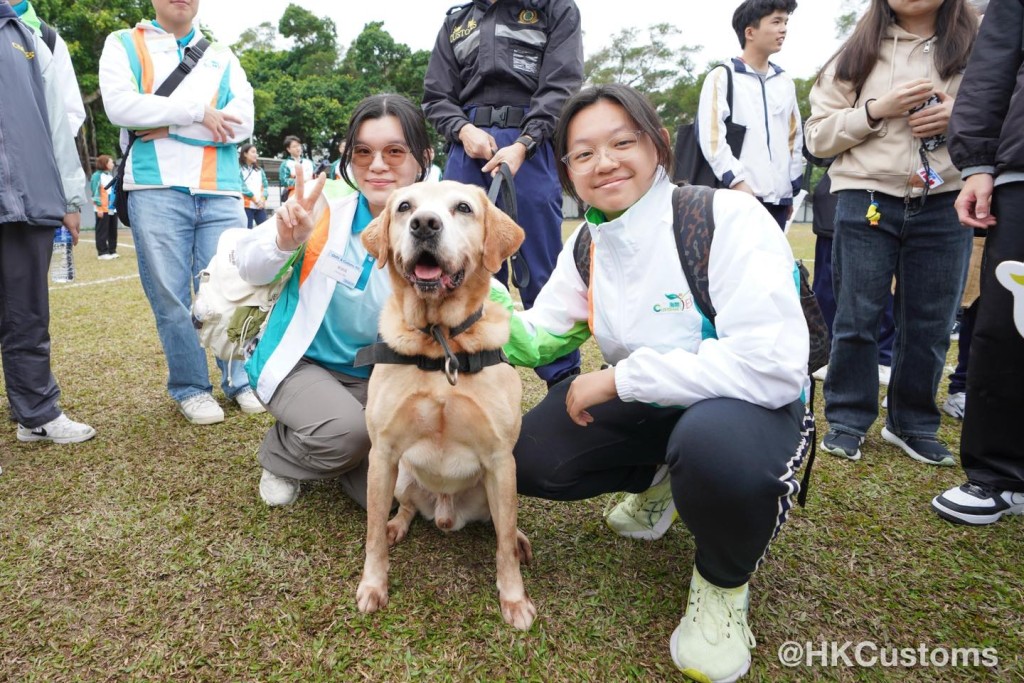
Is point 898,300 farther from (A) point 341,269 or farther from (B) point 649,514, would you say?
(A) point 341,269

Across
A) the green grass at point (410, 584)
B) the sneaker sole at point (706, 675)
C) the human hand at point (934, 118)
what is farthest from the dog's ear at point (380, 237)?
the human hand at point (934, 118)

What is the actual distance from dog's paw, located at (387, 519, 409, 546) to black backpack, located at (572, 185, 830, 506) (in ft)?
5.04

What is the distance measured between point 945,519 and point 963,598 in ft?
1.99

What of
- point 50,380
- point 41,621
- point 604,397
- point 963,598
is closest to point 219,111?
point 50,380

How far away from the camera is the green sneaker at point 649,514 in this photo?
247 cm

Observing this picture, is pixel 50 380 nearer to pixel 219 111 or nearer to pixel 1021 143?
pixel 219 111

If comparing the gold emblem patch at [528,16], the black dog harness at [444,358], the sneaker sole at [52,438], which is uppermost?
the gold emblem patch at [528,16]

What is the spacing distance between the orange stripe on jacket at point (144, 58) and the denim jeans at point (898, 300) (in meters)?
4.04

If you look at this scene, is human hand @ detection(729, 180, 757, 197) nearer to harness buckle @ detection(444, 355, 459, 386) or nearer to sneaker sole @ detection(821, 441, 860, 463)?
sneaker sole @ detection(821, 441, 860, 463)

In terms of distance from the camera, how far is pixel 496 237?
7.41 feet

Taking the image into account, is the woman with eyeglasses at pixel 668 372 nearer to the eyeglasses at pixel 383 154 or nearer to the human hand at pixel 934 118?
the eyeglasses at pixel 383 154

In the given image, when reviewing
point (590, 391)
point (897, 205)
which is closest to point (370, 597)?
point (590, 391)

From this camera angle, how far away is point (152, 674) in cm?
177

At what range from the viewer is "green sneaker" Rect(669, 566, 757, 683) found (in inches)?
69.3
